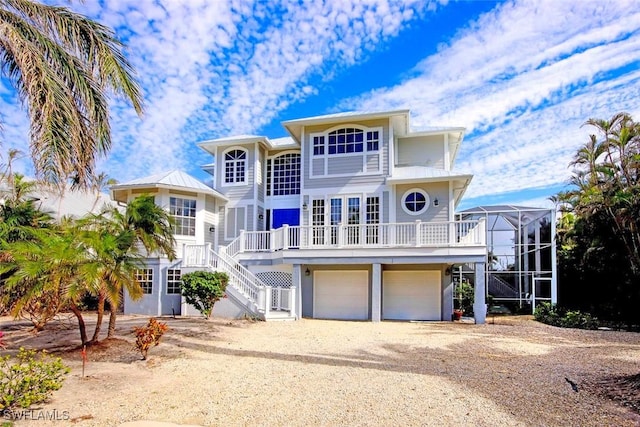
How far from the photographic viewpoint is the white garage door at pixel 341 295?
54.3ft

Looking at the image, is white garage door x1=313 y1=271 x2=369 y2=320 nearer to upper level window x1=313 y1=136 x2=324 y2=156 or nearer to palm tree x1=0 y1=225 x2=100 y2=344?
upper level window x1=313 y1=136 x2=324 y2=156

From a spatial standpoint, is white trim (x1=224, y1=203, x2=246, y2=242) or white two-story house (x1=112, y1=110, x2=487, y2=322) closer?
white two-story house (x1=112, y1=110, x2=487, y2=322)

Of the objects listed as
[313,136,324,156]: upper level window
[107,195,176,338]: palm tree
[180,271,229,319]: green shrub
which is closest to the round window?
[313,136,324,156]: upper level window

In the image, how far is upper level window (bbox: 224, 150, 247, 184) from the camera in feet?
62.9

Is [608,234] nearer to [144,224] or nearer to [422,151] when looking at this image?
[422,151]

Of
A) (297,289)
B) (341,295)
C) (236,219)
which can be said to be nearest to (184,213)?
(236,219)

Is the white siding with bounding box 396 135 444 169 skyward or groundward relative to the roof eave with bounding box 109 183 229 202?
skyward

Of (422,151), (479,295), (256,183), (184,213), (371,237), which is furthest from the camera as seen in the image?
(256,183)

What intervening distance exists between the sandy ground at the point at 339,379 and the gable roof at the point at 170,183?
22.6ft

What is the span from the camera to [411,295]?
1636 centimetres

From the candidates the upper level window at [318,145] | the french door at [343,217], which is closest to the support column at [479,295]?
the french door at [343,217]

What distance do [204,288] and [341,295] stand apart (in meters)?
5.31

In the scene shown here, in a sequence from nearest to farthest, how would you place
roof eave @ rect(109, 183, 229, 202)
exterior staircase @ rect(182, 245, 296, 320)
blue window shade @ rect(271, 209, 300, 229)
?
exterior staircase @ rect(182, 245, 296, 320) < roof eave @ rect(109, 183, 229, 202) < blue window shade @ rect(271, 209, 300, 229)

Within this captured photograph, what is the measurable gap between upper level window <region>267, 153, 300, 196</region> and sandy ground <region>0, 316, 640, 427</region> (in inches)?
343
